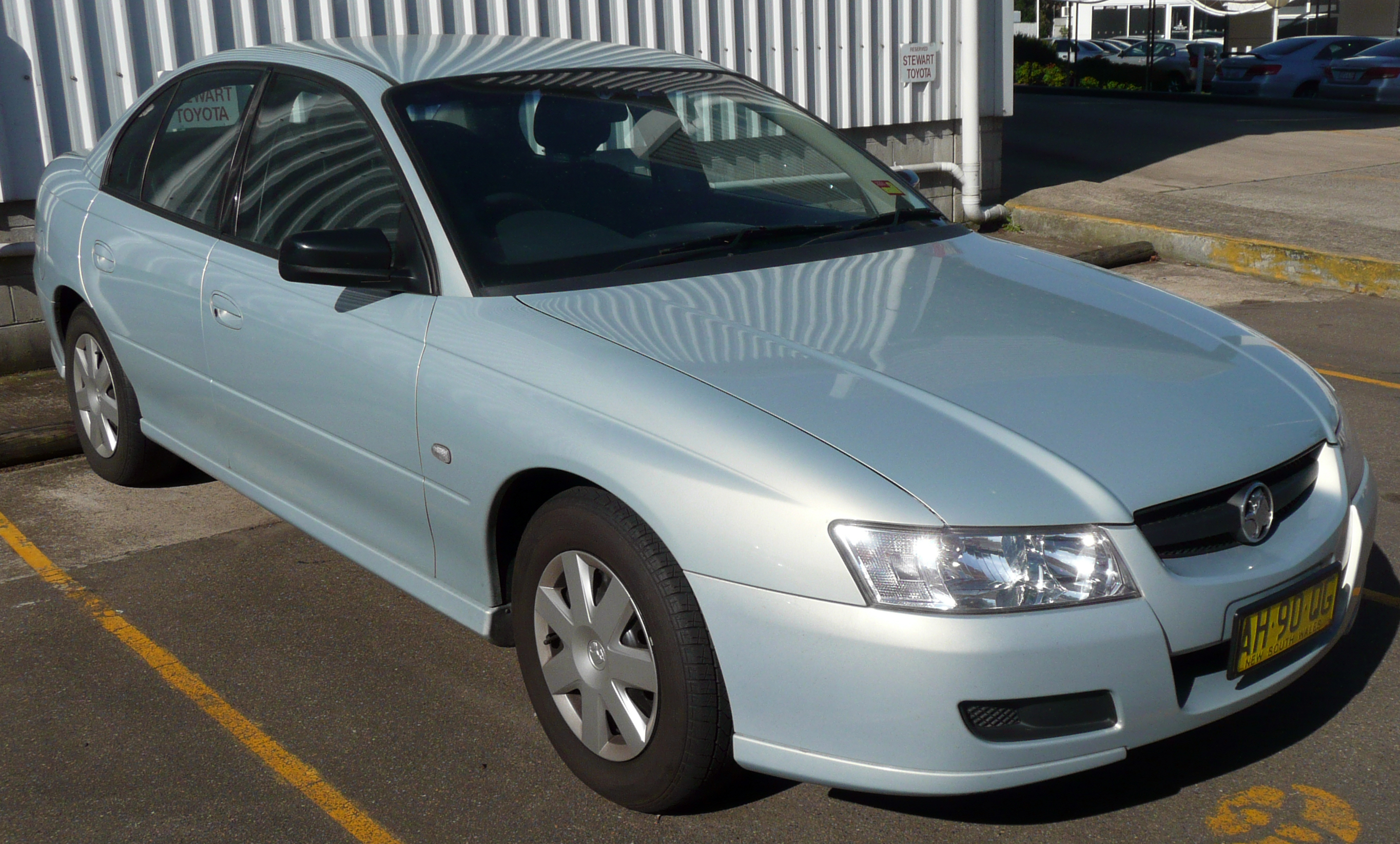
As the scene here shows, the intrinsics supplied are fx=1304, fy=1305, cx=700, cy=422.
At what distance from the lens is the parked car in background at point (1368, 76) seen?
2083cm

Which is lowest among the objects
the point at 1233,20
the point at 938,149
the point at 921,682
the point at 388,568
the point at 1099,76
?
the point at 388,568

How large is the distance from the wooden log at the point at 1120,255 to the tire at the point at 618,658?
7.02 m

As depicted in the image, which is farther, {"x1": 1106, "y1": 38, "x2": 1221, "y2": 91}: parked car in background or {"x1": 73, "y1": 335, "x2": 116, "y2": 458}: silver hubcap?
{"x1": 1106, "y1": 38, "x2": 1221, "y2": 91}: parked car in background

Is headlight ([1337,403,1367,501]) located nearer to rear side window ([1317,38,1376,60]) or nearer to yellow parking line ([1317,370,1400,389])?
yellow parking line ([1317,370,1400,389])

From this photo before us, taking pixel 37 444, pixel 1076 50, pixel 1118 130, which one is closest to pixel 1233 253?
pixel 37 444

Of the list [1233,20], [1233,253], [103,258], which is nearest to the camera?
[103,258]

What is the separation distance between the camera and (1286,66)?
2312 centimetres

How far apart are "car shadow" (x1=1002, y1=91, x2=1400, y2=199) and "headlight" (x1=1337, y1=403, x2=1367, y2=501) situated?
787 cm

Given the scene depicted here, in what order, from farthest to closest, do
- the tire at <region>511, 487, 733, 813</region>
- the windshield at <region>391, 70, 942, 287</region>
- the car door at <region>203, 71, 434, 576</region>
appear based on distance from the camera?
the windshield at <region>391, 70, 942, 287</region>
the car door at <region>203, 71, 434, 576</region>
the tire at <region>511, 487, 733, 813</region>

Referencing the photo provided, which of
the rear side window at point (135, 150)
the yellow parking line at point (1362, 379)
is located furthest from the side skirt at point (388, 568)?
the yellow parking line at point (1362, 379)

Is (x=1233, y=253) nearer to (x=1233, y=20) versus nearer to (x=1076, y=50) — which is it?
(x=1076, y=50)

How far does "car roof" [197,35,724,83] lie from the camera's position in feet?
12.7

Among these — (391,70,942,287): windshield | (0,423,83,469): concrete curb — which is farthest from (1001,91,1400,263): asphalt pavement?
(0,423,83,469): concrete curb

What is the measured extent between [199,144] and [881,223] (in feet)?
7.60
